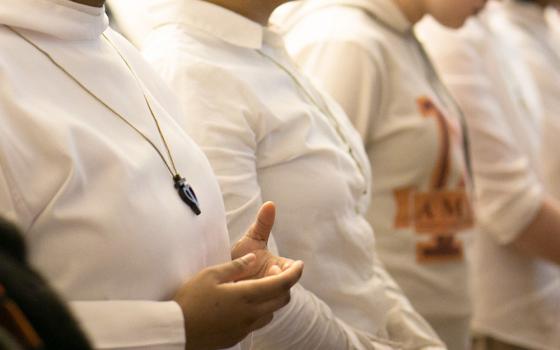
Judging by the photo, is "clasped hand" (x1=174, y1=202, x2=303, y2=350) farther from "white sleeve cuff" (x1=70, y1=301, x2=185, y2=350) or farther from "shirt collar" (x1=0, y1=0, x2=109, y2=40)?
"shirt collar" (x1=0, y1=0, x2=109, y2=40)

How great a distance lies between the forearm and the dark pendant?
5.26 feet

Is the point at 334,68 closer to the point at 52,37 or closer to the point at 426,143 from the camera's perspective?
the point at 426,143

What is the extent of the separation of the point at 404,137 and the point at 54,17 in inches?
42.8

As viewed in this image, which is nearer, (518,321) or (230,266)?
(230,266)

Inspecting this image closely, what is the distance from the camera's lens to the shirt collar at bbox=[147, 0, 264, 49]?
4.94 feet

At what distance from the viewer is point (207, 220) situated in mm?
1129

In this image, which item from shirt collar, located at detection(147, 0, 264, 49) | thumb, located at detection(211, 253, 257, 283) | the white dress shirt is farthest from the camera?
the white dress shirt

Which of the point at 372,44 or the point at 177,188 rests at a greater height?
the point at 177,188

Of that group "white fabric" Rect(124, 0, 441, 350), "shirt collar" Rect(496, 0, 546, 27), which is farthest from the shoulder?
"shirt collar" Rect(496, 0, 546, 27)

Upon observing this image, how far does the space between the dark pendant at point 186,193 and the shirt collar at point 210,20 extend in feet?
1.51

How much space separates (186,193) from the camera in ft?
3.58

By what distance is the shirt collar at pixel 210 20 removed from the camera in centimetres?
151

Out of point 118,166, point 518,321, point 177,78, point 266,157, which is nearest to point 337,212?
point 266,157

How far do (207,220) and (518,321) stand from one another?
1.76 meters
